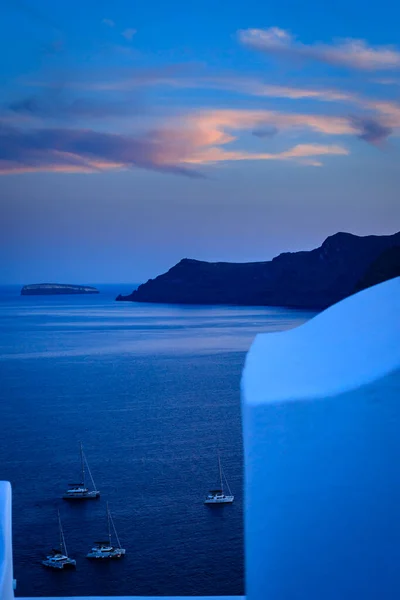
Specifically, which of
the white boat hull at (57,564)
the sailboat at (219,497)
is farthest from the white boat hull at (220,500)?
the white boat hull at (57,564)

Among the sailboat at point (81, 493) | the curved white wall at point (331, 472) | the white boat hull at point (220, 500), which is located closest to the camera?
the curved white wall at point (331, 472)

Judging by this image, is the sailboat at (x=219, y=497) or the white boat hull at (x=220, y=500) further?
the sailboat at (x=219, y=497)

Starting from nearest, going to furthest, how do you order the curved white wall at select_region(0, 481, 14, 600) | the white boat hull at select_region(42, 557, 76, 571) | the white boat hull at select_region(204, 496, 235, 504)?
the curved white wall at select_region(0, 481, 14, 600), the white boat hull at select_region(42, 557, 76, 571), the white boat hull at select_region(204, 496, 235, 504)

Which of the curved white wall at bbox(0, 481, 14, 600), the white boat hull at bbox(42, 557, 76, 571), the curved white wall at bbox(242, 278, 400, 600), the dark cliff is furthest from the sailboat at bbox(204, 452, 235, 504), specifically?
the dark cliff

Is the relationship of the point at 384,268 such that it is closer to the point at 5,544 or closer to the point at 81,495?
the point at 81,495

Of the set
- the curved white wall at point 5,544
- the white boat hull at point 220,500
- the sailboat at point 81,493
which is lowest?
the white boat hull at point 220,500

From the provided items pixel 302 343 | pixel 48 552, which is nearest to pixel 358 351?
pixel 302 343

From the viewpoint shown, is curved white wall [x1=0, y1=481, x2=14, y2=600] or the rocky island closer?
curved white wall [x1=0, y1=481, x2=14, y2=600]

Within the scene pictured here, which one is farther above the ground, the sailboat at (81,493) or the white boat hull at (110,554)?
the sailboat at (81,493)

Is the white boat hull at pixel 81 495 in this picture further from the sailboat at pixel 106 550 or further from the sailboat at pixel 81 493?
the sailboat at pixel 106 550

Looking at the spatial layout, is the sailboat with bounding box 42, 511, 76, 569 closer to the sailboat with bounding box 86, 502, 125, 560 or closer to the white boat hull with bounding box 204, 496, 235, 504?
the sailboat with bounding box 86, 502, 125, 560
